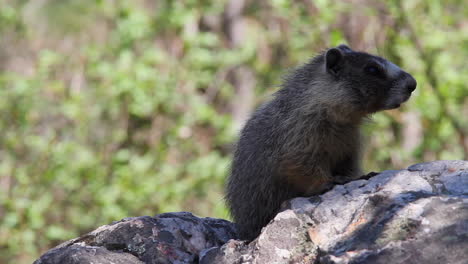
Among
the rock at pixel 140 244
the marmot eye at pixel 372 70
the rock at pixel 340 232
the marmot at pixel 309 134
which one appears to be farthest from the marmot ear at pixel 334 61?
the rock at pixel 140 244

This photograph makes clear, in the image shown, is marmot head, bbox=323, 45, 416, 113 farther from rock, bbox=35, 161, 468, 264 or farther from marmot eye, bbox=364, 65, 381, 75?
rock, bbox=35, 161, 468, 264

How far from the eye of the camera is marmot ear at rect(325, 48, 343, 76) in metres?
4.57

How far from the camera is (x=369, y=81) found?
4.45m

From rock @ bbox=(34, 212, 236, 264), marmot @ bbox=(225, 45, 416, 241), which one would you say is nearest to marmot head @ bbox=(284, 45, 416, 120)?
marmot @ bbox=(225, 45, 416, 241)

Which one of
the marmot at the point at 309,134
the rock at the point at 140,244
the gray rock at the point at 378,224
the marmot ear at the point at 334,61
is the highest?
the marmot ear at the point at 334,61

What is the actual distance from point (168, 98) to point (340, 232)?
6.49 m

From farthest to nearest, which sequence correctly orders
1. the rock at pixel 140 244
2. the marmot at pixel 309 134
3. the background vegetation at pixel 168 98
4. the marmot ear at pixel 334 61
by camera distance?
the background vegetation at pixel 168 98 < the marmot ear at pixel 334 61 < the marmot at pixel 309 134 < the rock at pixel 140 244

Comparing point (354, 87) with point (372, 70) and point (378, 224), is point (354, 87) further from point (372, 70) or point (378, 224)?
point (378, 224)

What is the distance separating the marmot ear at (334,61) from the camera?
15.0 feet

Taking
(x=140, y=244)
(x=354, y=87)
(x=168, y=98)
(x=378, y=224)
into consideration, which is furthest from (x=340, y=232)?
(x=168, y=98)

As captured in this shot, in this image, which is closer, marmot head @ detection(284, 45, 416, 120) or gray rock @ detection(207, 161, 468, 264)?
gray rock @ detection(207, 161, 468, 264)

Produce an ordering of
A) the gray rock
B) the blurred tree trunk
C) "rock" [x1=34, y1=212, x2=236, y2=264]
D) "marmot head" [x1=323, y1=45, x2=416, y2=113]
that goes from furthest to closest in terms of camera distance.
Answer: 1. the blurred tree trunk
2. "marmot head" [x1=323, y1=45, x2=416, y2=113]
3. "rock" [x1=34, y1=212, x2=236, y2=264]
4. the gray rock

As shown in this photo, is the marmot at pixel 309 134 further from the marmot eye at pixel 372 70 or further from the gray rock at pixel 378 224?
the gray rock at pixel 378 224

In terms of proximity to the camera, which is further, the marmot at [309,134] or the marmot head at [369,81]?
the marmot head at [369,81]
